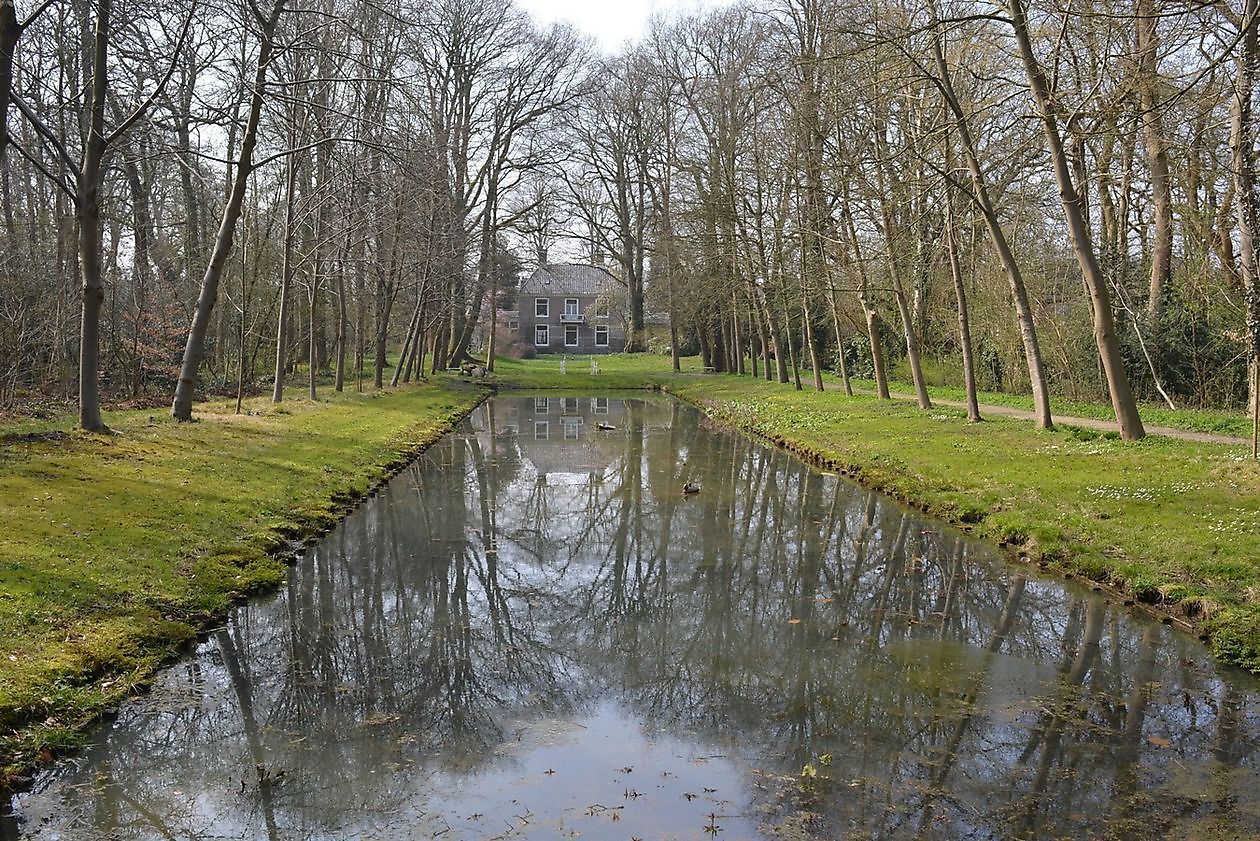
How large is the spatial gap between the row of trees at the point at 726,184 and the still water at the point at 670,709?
474 centimetres

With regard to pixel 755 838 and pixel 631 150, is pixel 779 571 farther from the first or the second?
pixel 631 150

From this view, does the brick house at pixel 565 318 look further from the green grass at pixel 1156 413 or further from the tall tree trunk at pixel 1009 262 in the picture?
the tall tree trunk at pixel 1009 262

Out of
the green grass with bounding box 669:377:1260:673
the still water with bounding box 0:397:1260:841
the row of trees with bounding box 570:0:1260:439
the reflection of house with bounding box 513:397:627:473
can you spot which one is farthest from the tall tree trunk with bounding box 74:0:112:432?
the green grass with bounding box 669:377:1260:673

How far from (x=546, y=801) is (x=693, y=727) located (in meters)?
1.33

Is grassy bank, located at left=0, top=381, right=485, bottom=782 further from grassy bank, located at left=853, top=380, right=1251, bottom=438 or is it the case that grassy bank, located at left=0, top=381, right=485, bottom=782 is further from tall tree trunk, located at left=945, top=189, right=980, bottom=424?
grassy bank, located at left=853, top=380, right=1251, bottom=438

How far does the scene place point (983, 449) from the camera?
15453 mm

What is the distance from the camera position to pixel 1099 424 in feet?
58.3

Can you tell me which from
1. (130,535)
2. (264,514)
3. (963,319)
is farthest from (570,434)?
(130,535)

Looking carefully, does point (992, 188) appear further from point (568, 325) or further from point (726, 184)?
point (568, 325)

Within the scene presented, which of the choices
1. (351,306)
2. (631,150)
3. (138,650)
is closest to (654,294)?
(631,150)

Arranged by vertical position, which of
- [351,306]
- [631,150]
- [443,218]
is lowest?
[351,306]

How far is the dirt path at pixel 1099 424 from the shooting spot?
571 inches

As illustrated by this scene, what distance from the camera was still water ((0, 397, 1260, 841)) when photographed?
5055mm

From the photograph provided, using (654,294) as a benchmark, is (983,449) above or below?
below
